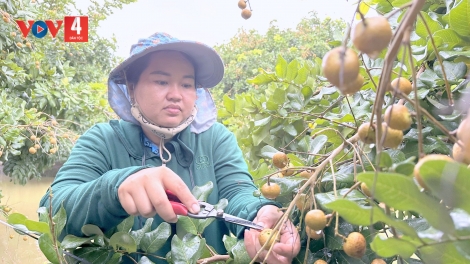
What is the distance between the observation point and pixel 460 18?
432 mm

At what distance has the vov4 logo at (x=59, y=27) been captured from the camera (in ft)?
8.07

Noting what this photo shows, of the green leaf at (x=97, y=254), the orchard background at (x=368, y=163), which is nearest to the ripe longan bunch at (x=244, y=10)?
the orchard background at (x=368, y=163)

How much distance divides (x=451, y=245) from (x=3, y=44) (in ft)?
8.41

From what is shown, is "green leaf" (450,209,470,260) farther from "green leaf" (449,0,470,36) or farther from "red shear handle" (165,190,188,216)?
"red shear handle" (165,190,188,216)

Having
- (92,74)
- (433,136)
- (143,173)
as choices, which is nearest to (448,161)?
(433,136)

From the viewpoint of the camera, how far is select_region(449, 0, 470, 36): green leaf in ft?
1.38

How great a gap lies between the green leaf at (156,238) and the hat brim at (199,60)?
36 cm

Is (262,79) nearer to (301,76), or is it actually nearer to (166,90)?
(301,76)

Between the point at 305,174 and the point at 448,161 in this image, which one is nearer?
the point at 448,161

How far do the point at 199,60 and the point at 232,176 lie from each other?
0.82ft

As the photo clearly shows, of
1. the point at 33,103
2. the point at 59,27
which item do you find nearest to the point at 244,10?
the point at 33,103

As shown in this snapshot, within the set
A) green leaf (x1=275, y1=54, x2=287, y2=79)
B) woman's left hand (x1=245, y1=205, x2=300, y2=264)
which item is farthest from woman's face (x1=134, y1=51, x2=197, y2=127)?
woman's left hand (x1=245, y1=205, x2=300, y2=264)

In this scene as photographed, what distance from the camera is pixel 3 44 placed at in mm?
2350

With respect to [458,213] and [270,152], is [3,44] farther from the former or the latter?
[458,213]
